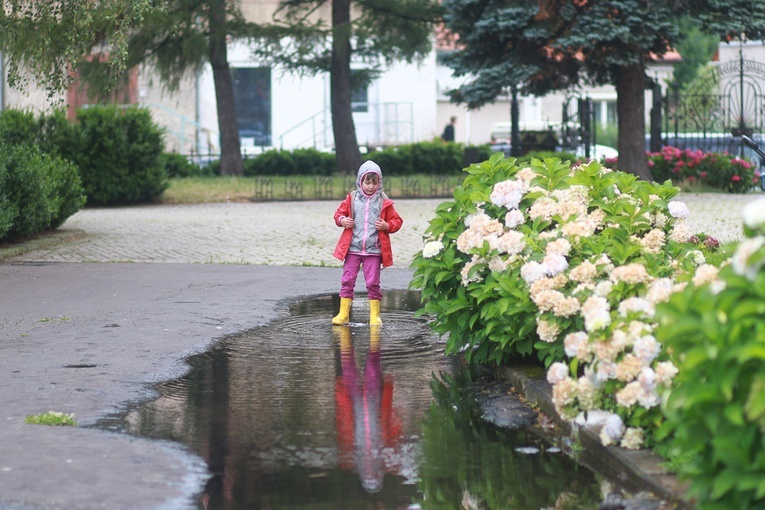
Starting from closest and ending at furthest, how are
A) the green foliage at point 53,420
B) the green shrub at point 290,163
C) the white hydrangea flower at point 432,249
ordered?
1. the green foliage at point 53,420
2. the white hydrangea flower at point 432,249
3. the green shrub at point 290,163

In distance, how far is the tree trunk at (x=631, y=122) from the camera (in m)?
26.6

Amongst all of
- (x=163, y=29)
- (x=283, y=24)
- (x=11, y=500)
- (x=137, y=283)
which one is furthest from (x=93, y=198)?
(x=11, y=500)

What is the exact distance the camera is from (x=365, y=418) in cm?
657

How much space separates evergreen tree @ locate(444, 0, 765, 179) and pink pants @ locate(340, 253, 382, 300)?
14603 millimetres

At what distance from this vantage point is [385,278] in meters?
13.2

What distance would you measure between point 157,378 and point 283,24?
73.0ft

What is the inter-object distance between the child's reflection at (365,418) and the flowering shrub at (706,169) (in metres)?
20.3

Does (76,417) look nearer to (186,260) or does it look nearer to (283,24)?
(186,260)

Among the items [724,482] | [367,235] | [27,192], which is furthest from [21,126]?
[724,482]

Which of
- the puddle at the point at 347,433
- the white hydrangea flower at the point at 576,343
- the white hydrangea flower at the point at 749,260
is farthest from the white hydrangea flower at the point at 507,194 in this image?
the white hydrangea flower at the point at 749,260

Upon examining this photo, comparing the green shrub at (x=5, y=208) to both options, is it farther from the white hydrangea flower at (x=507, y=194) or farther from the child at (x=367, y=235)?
the white hydrangea flower at (x=507, y=194)

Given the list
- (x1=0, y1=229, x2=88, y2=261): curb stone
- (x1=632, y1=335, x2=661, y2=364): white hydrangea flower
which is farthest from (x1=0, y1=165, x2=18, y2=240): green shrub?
(x1=632, y1=335, x2=661, y2=364): white hydrangea flower

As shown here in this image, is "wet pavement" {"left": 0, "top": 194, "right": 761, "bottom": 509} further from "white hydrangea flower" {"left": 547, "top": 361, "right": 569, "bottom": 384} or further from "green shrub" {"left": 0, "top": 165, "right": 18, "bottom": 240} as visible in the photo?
"white hydrangea flower" {"left": 547, "top": 361, "right": 569, "bottom": 384}

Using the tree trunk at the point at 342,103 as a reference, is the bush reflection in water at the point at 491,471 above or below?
below
